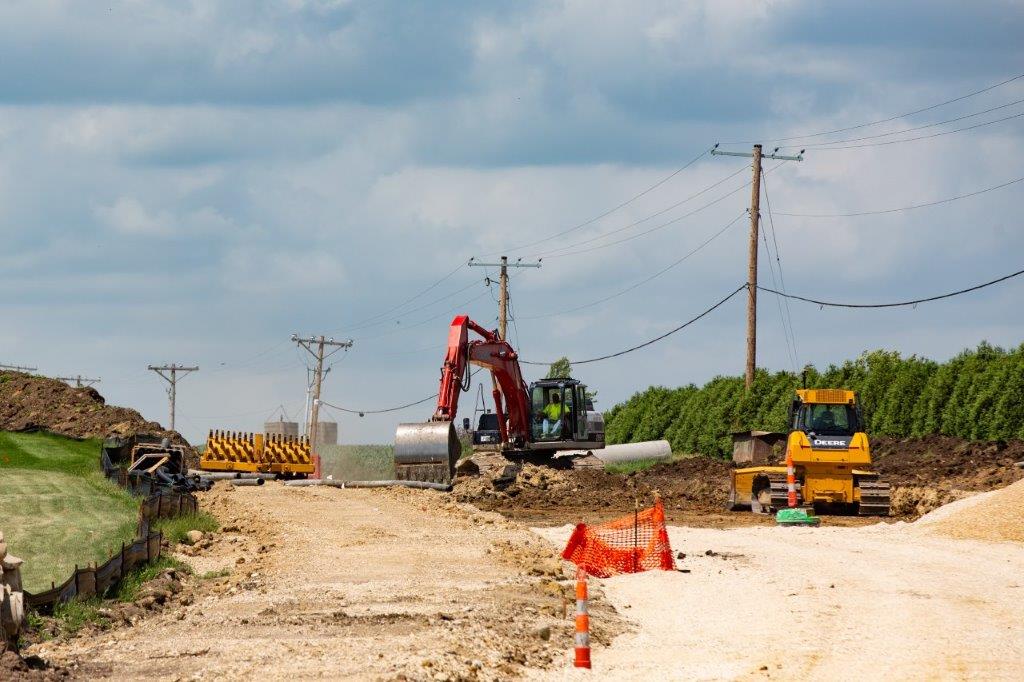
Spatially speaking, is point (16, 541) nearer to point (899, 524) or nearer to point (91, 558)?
point (91, 558)

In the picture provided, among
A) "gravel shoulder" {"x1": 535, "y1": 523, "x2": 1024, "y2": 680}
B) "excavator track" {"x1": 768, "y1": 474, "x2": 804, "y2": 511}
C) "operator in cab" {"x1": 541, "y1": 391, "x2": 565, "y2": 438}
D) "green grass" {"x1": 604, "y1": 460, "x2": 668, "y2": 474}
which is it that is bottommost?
"gravel shoulder" {"x1": 535, "y1": 523, "x2": 1024, "y2": 680}

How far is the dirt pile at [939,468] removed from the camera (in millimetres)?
32062

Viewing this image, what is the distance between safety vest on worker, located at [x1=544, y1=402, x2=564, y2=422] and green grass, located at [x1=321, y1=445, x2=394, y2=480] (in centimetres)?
3831

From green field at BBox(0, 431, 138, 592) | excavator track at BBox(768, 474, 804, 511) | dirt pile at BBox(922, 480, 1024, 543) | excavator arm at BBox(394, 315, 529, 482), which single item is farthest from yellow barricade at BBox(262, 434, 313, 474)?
dirt pile at BBox(922, 480, 1024, 543)

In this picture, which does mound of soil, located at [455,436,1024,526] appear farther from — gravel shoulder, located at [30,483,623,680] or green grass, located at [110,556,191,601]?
green grass, located at [110,556,191,601]

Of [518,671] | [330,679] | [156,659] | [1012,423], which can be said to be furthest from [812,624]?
[1012,423]

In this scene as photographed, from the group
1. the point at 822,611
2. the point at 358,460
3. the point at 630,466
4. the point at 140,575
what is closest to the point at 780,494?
the point at 822,611

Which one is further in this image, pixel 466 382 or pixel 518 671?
pixel 466 382

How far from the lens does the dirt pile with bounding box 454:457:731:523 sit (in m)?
33.3

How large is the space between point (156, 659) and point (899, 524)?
→ 61.4ft

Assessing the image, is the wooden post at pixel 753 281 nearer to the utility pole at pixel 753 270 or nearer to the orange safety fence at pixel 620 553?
the utility pole at pixel 753 270

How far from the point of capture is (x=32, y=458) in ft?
129

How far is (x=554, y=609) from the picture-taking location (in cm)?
1609

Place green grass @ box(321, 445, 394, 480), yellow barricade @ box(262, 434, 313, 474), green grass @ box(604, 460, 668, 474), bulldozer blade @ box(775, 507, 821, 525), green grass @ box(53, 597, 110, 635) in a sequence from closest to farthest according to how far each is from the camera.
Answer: green grass @ box(53, 597, 110, 635) < bulldozer blade @ box(775, 507, 821, 525) < yellow barricade @ box(262, 434, 313, 474) < green grass @ box(604, 460, 668, 474) < green grass @ box(321, 445, 394, 480)
